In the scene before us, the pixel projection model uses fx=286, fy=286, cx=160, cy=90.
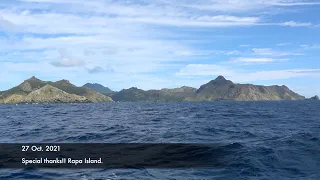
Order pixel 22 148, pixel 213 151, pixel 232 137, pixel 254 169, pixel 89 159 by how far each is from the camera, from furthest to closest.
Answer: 1. pixel 232 137
2. pixel 22 148
3. pixel 213 151
4. pixel 89 159
5. pixel 254 169

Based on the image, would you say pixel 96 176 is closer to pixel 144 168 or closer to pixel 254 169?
pixel 144 168

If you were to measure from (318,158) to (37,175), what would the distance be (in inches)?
891

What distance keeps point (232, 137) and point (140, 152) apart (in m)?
13.3

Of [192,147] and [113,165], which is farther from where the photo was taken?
[192,147]

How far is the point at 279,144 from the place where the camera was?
98.2 ft

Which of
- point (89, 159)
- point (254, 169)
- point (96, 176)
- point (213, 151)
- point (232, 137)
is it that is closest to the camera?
point (96, 176)

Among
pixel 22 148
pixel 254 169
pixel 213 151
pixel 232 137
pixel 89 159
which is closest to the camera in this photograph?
pixel 254 169

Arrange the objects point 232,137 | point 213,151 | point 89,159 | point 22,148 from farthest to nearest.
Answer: point 232,137, point 22,148, point 213,151, point 89,159

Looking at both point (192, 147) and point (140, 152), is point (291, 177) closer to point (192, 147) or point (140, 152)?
point (192, 147)

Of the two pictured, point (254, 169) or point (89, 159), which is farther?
point (89, 159)

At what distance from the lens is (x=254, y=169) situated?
2127 cm

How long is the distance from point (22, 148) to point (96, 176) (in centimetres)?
1300

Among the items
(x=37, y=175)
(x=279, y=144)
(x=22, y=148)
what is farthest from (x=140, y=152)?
(x=279, y=144)

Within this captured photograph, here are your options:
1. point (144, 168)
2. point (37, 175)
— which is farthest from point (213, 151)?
point (37, 175)
